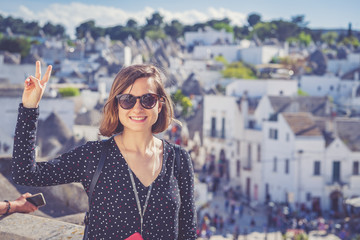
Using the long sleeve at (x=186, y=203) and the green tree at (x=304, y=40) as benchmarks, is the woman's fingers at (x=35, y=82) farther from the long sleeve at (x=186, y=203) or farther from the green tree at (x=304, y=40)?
the green tree at (x=304, y=40)

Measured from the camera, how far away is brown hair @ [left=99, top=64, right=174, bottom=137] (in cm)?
371

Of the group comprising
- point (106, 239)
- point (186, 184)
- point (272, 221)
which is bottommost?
point (272, 221)

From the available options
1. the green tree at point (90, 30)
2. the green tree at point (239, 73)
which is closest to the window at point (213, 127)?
the green tree at point (239, 73)

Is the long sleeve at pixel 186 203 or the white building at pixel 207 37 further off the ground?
the white building at pixel 207 37

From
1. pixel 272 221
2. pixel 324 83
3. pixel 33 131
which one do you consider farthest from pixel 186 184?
pixel 324 83

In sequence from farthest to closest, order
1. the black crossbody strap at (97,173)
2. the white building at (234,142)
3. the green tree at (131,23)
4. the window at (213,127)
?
the green tree at (131,23), the window at (213,127), the white building at (234,142), the black crossbody strap at (97,173)

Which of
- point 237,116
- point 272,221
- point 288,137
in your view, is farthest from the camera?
point 237,116

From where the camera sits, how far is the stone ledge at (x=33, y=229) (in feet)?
12.0

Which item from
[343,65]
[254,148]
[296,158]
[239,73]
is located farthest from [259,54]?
[296,158]

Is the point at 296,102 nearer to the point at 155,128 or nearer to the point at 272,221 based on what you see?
the point at 272,221

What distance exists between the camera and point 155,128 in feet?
13.1

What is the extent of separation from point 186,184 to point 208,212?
2806 centimetres

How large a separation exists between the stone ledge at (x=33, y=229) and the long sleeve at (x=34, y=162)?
34 centimetres

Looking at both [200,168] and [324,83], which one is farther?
[324,83]
